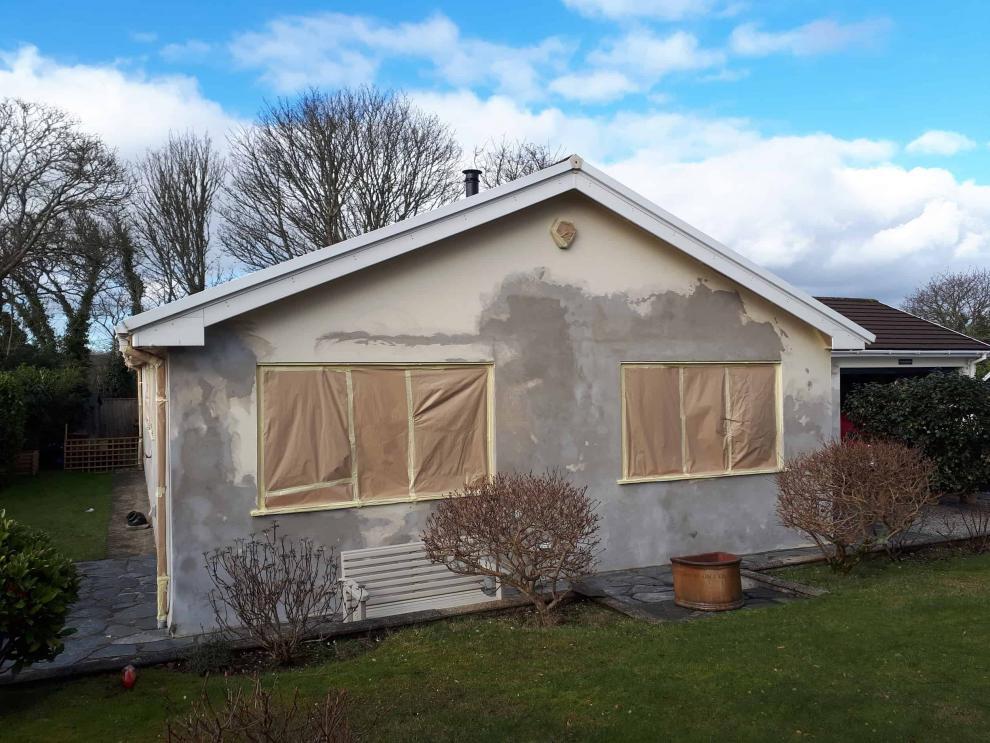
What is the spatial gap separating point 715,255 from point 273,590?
260 inches

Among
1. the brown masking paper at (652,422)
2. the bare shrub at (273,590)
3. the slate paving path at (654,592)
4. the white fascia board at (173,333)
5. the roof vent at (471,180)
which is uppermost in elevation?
the roof vent at (471,180)

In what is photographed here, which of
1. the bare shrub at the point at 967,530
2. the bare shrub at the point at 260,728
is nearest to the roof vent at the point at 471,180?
the bare shrub at the point at 260,728

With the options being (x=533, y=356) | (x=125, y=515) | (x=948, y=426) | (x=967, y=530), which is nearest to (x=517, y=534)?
(x=533, y=356)

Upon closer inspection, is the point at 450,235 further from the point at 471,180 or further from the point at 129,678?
the point at 129,678

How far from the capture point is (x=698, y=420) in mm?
10328

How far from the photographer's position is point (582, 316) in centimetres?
962

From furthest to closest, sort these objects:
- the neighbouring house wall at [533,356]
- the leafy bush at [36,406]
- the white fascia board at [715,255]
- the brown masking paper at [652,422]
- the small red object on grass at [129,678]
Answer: the leafy bush at [36,406]
the brown masking paper at [652,422]
the white fascia board at [715,255]
the neighbouring house wall at [533,356]
the small red object on grass at [129,678]

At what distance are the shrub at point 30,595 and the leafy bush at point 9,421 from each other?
1455 centimetres

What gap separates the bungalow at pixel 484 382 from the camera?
775 cm

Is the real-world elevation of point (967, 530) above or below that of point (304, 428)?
below

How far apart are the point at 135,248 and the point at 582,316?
25841mm

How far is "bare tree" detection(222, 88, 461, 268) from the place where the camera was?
27.7m

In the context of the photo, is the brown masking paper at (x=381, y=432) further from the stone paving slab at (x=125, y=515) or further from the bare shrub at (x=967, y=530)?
the bare shrub at (x=967, y=530)

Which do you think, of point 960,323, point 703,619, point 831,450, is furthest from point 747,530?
point 960,323
